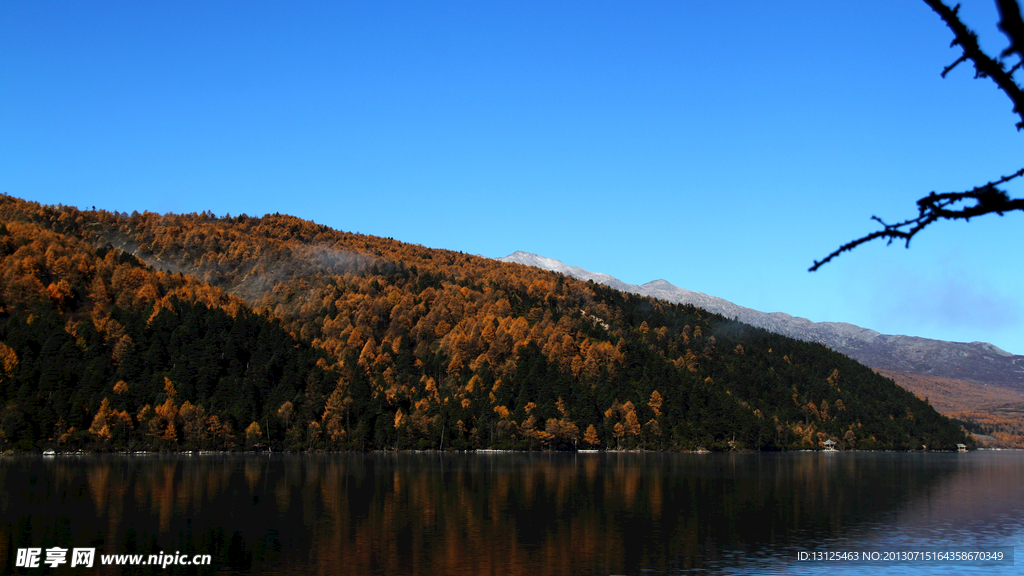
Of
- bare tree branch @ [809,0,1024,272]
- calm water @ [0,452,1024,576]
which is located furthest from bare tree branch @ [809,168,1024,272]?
calm water @ [0,452,1024,576]

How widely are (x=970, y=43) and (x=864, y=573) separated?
55.4 metres

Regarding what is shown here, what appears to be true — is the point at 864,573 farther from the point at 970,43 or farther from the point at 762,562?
the point at 970,43

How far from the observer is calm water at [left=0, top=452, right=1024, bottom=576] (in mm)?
57938

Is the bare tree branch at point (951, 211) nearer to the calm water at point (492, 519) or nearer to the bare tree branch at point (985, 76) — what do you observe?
the bare tree branch at point (985, 76)

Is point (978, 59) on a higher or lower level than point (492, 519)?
higher

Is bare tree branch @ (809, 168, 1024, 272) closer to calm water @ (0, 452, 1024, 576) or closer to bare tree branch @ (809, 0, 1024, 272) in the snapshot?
bare tree branch @ (809, 0, 1024, 272)

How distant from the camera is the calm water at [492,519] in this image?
190 ft

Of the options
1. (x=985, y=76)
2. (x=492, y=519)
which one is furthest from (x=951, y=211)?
(x=492, y=519)

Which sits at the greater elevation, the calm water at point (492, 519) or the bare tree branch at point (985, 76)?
the bare tree branch at point (985, 76)

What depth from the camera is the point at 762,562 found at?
194 feet

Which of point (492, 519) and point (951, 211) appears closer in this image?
point (951, 211)

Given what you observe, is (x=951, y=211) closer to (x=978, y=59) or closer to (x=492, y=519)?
(x=978, y=59)

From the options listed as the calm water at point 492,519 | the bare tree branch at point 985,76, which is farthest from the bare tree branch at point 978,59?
the calm water at point 492,519

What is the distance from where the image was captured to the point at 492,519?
79562mm
